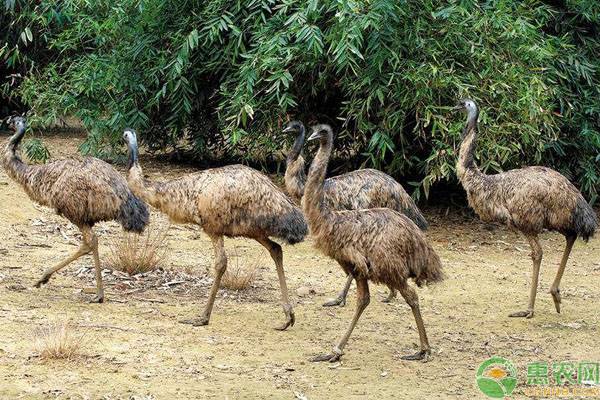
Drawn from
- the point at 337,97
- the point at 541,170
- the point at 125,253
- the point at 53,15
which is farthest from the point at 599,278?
the point at 53,15

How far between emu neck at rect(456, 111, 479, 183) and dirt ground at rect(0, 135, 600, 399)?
1063 mm

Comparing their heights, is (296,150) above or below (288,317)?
above

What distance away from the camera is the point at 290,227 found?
26.1 ft

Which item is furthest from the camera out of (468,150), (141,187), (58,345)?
(468,150)

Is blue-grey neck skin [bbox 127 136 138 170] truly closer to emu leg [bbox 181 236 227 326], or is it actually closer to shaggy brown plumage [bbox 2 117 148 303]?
shaggy brown plumage [bbox 2 117 148 303]

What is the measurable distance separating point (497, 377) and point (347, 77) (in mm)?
5018

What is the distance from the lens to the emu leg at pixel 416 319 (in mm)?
7238

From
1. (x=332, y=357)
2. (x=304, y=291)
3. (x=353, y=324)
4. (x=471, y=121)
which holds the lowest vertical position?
(x=304, y=291)

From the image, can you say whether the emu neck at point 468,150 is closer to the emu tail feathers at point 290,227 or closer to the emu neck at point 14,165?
the emu tail feathers at point 290,227

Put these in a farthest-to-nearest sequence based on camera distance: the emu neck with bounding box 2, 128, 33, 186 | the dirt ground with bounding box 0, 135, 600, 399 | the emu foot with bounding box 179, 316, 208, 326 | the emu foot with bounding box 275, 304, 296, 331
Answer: the emu neck with bounding box 2, 128, 33, 186
the emu foot with bounding box 275, 304, 296, 331
the emu foot with bounding box 179, 316, 208, 326
the dirt ground with bounding box 0, 135, 600, 399

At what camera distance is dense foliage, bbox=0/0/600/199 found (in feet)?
36.1

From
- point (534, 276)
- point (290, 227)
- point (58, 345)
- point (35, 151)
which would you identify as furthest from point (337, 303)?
point (35, 151)

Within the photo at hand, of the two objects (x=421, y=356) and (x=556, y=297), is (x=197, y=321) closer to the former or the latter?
(x=421, y=356)

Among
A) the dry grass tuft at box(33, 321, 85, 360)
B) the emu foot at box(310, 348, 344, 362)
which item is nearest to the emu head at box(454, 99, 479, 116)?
the emu foot at box(310, 348, 344, 362)
